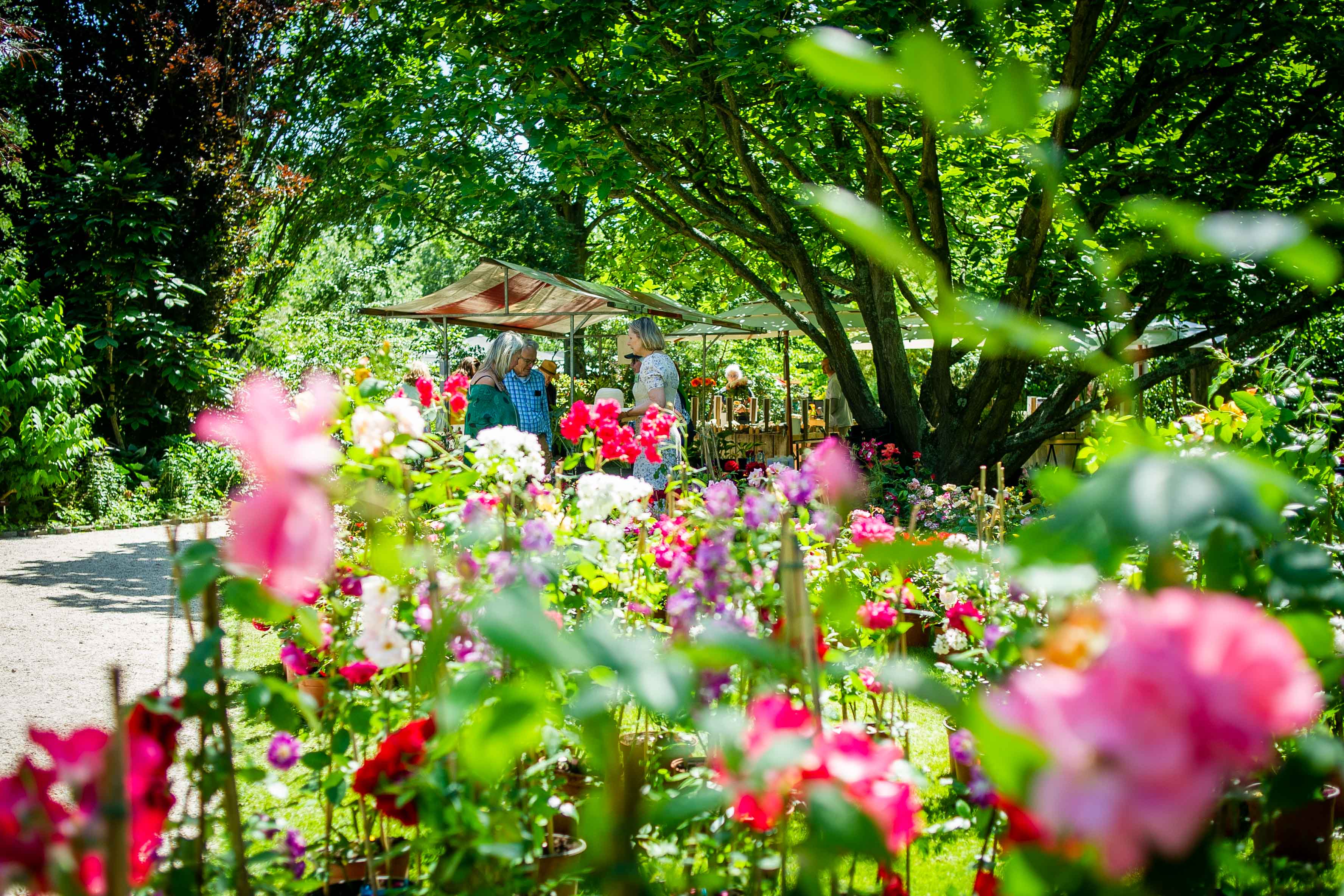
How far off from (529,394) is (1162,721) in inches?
235

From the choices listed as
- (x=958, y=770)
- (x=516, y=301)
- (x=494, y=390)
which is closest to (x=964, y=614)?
(x=958, y=770)

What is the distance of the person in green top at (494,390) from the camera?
6.05m

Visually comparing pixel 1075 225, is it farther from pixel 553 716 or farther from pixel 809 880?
pixel 553 716

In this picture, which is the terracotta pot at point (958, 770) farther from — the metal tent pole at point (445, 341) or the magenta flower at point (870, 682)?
the metal tent pole at point (445, 341)

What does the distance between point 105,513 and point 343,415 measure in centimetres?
945

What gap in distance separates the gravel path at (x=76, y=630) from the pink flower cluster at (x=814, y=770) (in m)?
1.66

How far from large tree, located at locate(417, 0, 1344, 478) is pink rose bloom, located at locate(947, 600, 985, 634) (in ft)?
12.5

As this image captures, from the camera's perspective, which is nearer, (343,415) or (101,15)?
(343,415)

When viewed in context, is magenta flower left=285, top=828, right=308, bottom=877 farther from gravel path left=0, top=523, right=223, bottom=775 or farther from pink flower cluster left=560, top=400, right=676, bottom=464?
pink flower cluster left=560, top=400, right=676, bottom=464

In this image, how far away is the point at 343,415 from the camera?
158cm

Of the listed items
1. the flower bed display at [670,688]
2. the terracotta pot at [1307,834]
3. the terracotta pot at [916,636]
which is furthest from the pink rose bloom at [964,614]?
the terracotta pot at [916,636]

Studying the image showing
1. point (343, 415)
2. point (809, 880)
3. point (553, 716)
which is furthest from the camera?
point (343, 415)

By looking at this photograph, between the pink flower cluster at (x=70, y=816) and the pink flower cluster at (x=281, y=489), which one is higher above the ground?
the pink flower cluster at (x=281, y=489)

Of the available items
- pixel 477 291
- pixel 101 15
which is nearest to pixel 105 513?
pixel 477 291
